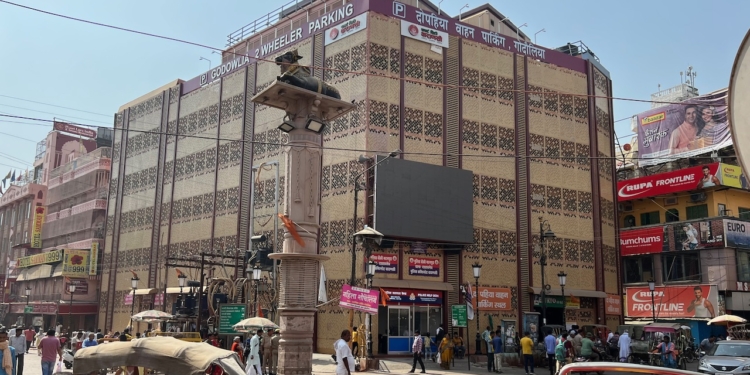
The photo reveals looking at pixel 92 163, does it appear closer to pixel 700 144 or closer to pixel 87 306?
pixel 87 306

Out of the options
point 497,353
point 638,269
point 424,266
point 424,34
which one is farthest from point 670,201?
point 497,353

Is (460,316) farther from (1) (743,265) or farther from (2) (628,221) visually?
(2) (628,221)

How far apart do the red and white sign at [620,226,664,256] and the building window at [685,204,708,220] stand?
9.71ft

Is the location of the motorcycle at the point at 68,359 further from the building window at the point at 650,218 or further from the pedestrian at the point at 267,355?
the building window at the point at 650,218

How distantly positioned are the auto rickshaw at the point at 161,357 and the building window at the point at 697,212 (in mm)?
43245

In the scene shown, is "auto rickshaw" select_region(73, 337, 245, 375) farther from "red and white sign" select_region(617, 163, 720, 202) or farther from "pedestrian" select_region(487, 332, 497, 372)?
→ "red and white sign" select_region(617, 163, 720, 202)

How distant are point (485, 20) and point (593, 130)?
967 cm

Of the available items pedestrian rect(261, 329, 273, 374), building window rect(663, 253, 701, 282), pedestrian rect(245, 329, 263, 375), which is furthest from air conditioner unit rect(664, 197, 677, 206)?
pedestrian rect(245, 329, 263, 375)

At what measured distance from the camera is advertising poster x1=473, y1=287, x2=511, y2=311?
35688 mm

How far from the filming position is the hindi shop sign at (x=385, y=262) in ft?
108

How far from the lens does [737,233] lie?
42750mm

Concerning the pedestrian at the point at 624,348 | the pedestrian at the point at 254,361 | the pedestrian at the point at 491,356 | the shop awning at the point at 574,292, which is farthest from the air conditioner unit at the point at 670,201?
the pedestrian at the point at 254,361

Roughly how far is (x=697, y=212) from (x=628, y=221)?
20.2 ft

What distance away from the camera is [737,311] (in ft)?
143
